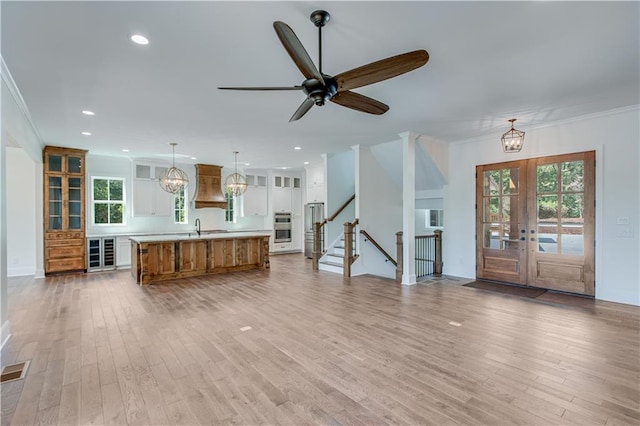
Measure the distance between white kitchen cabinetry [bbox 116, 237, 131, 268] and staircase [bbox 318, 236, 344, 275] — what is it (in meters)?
4.79

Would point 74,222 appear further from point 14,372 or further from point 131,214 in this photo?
point 14,372

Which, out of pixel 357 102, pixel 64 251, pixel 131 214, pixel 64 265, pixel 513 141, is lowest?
pixel 64 265

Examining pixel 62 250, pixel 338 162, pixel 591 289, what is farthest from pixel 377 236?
pixel 62 250

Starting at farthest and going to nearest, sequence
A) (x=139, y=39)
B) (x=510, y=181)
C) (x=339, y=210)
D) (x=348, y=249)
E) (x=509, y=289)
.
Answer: (x=339, y=210)
(x=348, y=249)
(x=510, y=181)
(x=509, y=289)
(x=139, y=39)

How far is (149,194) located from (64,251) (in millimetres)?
2282

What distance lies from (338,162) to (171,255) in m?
4.37

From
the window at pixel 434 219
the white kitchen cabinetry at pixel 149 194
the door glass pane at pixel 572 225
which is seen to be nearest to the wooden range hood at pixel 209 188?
the white kitchen cabinetry at pixel 149 194

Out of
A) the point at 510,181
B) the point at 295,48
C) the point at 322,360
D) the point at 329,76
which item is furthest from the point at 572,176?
the point at 295,48

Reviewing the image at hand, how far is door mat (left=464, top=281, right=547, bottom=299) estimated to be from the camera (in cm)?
512

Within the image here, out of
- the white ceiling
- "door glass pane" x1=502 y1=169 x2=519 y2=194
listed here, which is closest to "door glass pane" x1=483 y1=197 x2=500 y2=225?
"door glass pane" x1=502 y1=169 x2=519 y2=194

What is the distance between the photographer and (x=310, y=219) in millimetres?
9992

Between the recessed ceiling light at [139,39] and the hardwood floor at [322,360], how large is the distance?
283 cm

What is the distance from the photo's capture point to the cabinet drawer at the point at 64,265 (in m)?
6.80

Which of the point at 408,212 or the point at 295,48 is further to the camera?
the point at 408,212
